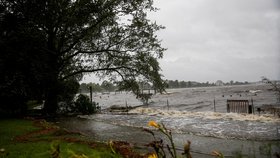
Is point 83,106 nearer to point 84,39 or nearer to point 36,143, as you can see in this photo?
point 84,39

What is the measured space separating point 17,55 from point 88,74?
1103cm

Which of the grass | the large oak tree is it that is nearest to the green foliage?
the large oak tree

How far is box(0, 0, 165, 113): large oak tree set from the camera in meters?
24.9

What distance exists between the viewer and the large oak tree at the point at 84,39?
2489 cm

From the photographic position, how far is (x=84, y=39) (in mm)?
28828

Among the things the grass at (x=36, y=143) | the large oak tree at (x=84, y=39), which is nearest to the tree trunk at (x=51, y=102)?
the large oak tree at (x=84, y=39)

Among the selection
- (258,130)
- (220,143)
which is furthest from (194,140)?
(258,130)

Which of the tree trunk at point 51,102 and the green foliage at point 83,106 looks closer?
the tree trunk at point 51,102

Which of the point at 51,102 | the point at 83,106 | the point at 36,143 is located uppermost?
the point at 51,102

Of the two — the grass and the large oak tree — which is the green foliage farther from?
the grass

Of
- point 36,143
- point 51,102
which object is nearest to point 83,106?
point 51,102

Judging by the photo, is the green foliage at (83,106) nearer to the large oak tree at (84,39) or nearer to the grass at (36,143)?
the large oak tree at (84,39)

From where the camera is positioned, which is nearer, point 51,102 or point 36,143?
point 36,143

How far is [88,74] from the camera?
32.2 m
